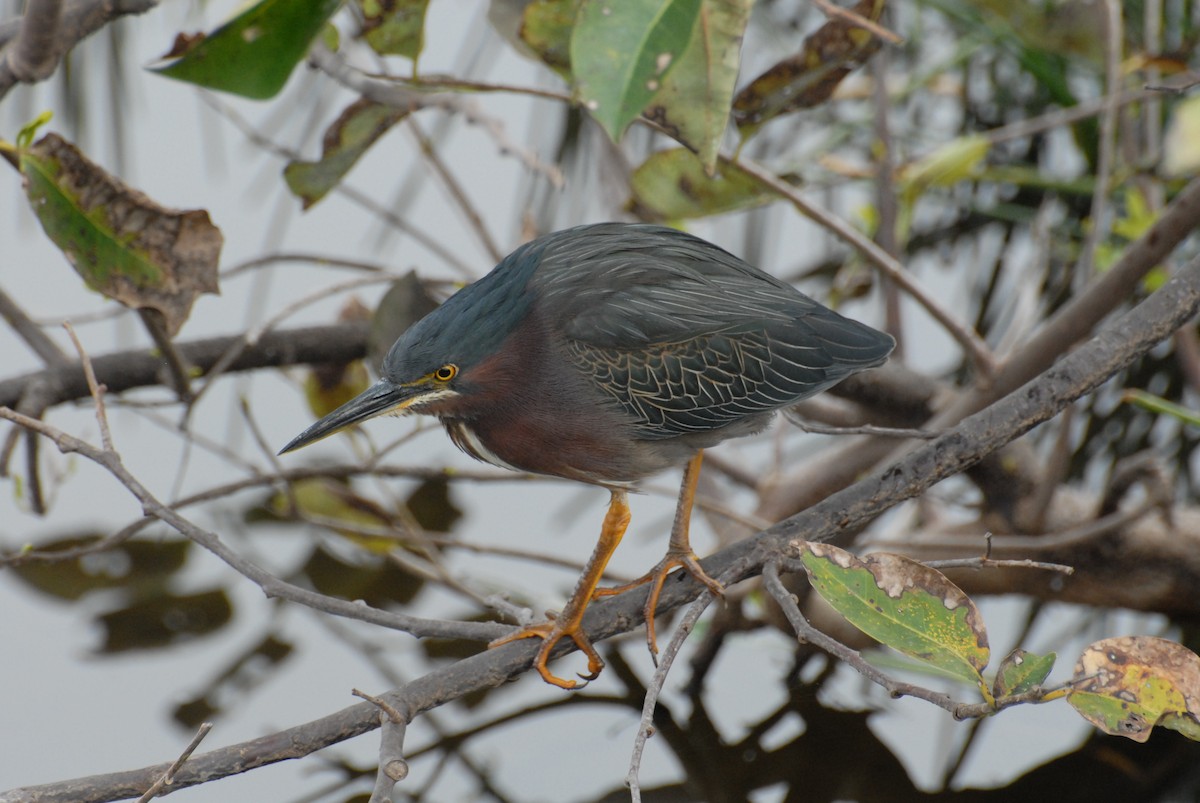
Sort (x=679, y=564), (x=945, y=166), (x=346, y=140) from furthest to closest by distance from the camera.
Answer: (x=945, y=166) < (x=346, y=140) < (x=679, y=564)

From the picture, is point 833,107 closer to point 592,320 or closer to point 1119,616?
point 1119,616

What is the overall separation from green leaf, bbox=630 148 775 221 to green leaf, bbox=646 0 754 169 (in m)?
0.61

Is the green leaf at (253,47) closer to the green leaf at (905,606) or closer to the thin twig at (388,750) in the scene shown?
the thin twig at (388,750)

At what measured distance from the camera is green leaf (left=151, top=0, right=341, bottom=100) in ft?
5.27

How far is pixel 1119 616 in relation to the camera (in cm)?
308

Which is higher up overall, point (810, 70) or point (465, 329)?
point (810, 70)

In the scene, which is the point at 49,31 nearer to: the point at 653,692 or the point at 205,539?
the point at 205,539

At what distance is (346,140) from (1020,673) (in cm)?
150

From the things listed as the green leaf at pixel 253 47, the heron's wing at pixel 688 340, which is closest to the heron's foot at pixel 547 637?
the heron's wing at pixel 688 340

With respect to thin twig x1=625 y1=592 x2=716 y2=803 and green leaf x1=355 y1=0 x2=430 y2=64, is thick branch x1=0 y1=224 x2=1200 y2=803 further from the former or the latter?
green leaf x1=355 y1=0 x2=430 y2=64

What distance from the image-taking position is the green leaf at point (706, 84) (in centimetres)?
166

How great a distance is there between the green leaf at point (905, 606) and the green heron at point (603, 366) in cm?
51

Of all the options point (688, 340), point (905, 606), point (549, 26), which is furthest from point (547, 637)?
point (549, 26)

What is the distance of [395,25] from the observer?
2.00 m
